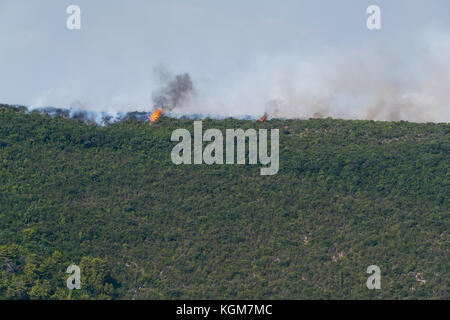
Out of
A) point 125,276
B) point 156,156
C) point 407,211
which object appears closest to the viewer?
point 125,276

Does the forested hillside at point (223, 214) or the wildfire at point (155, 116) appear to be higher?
the wildfire at point (155, 116)

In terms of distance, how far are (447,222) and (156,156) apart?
136 feet

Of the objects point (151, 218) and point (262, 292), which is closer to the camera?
point (262, 292)

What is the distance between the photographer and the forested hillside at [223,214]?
127375mm

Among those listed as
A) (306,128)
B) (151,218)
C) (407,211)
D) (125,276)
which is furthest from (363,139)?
(125,276)

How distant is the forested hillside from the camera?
127m

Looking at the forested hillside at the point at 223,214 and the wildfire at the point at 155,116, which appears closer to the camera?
the forested hillside at the point at 223,214

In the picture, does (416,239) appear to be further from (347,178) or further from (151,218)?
(151,218)

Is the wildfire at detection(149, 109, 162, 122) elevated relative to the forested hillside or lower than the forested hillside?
elevated

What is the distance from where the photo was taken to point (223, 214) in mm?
141250

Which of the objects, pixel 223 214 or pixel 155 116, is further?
pixel 155 116

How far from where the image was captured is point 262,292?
4919 inches

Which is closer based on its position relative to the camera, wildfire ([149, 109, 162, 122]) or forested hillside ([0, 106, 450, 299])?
forested hillside ([0, 106, 450, 299])
